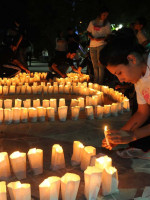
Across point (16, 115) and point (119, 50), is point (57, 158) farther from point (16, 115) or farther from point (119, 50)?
point (16, 115)

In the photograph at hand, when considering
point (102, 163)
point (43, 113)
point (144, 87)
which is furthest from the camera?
point (43, 113)

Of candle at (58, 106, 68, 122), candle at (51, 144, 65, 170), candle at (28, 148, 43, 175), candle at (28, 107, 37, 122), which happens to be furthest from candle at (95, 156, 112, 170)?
candle at (28, 107, 37, 122)

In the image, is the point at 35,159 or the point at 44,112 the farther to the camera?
the point at 44,112

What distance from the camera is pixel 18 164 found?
2.51 meters

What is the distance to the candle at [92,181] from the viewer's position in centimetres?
214

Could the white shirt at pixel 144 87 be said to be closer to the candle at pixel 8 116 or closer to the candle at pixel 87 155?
the candle at pixel 87 155

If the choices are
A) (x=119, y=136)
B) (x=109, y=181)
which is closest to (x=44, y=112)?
(x=119, y=136)

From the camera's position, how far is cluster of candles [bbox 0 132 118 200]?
80.4 inches

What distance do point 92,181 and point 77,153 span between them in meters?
0.61

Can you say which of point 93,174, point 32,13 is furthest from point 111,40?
point 32,13

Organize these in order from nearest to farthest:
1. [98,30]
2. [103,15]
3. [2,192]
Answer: [2,192]
[103,15]
[98,30]

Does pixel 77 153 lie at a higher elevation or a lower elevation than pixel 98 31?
lower

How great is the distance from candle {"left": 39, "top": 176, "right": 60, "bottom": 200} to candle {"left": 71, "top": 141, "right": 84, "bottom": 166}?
2.22 feet

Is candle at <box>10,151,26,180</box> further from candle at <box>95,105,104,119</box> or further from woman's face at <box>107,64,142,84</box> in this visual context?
candle at <box>95,105,104,119</box>
